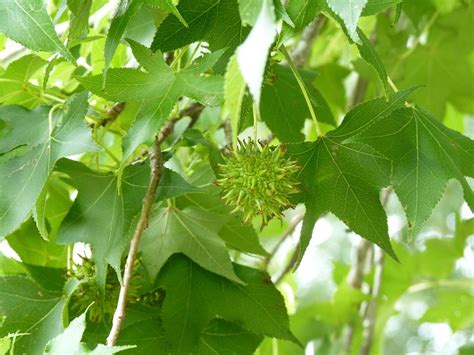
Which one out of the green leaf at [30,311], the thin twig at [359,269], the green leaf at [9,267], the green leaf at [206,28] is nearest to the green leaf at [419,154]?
the green leaf at [206,28]

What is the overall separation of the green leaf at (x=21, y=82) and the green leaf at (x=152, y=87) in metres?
0.29

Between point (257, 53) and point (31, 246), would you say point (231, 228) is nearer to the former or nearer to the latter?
point (31, 246)

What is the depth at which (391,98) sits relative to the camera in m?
1.00

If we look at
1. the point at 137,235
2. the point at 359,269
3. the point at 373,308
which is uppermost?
the point at 137,235

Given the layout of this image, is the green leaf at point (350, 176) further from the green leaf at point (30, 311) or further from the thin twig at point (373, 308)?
the thin twig at point (373, 308)

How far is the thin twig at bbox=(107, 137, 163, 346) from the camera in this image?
0.90m

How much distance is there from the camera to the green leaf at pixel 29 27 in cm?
88

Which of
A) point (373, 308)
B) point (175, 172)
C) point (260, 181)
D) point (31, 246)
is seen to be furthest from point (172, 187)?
point (373, 308)

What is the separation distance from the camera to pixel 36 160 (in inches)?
40.2

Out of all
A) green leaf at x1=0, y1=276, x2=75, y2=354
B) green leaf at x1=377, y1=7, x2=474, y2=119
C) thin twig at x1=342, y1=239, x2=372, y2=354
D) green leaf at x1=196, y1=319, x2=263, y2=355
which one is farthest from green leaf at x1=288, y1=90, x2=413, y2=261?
thin twig at x1=342, y1=239, x2=372, y2=354

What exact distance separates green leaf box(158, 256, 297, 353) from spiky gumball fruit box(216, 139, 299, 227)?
19cm

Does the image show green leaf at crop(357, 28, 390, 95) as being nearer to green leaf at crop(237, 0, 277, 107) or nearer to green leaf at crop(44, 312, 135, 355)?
green leaf at crop(237, 0, 277, 107)

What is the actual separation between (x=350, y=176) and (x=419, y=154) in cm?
10

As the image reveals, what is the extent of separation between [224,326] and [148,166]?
280 mm
